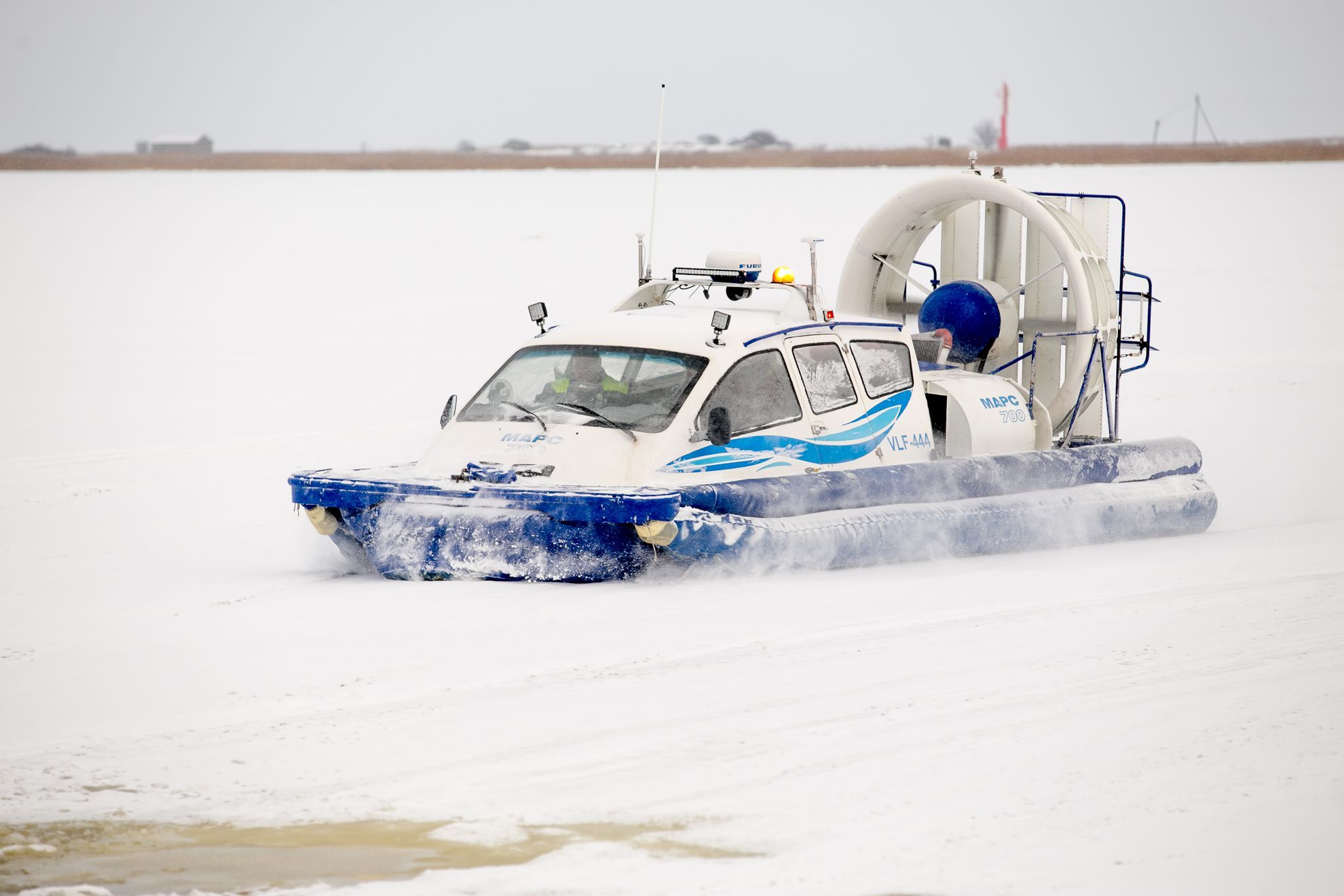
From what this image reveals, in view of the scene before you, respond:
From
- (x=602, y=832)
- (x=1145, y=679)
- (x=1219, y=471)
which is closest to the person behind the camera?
(x=602, y=832)

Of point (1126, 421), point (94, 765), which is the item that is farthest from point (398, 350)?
point (94, 765)

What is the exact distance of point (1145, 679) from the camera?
20.0 ft

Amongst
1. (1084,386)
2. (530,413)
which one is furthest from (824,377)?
(1084,386)

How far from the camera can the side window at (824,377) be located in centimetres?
875

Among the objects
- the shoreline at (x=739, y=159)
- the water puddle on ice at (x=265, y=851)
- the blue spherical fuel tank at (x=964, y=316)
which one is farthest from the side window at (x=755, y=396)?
the shoreline at (x=739, y=159)

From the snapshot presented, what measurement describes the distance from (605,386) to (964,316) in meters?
3.17

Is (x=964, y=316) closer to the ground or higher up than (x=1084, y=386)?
higher up

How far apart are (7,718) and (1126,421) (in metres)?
10.5

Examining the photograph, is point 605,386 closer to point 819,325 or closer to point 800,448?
point 800,448

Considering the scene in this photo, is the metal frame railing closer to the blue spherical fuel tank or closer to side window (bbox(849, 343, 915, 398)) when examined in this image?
the blue spherical fuel tank

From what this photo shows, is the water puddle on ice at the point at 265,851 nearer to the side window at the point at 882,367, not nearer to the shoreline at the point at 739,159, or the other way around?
the side window at the point at 882,367

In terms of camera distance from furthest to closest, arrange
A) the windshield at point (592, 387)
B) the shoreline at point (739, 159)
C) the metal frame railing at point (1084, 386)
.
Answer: the shoreline at point (739, 159)
the metal frame railing at point (1084, 386)
the windshield at point (592, 387)

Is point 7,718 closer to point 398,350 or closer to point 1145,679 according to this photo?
point 1145,679

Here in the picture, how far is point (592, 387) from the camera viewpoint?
27.7ft
